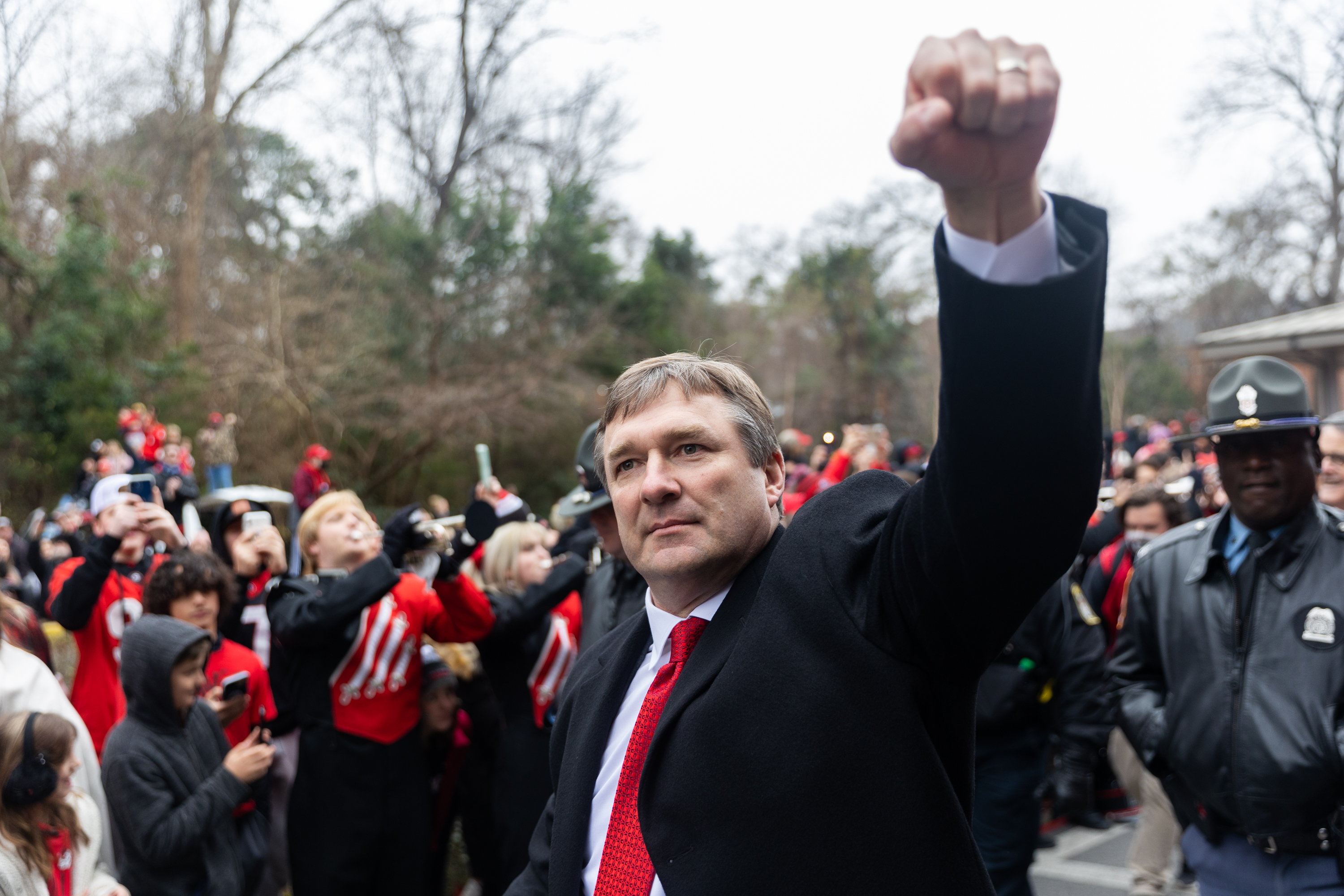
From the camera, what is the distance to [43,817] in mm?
2961

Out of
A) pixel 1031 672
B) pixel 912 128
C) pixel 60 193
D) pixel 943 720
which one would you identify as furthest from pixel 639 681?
pixel 60 193

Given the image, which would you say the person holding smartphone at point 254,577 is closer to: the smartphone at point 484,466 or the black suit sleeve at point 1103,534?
the smartphone at point 484,466

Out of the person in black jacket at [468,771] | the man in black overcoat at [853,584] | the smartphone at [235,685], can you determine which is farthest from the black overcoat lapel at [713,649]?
the person in black jacket at [468,771]

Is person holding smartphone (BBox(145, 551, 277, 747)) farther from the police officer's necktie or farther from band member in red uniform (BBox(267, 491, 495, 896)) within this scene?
the police officer's necktie

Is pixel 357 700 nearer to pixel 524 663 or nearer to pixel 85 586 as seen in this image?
pixel 524 663

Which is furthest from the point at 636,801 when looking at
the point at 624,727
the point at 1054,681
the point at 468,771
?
the point at 468,771

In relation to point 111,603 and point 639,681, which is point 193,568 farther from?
point 639,681

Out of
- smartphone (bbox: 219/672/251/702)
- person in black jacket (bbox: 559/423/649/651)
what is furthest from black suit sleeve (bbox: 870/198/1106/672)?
smartphone (bbox: 219/672/251/702)

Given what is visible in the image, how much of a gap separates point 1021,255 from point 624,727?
1.19 m

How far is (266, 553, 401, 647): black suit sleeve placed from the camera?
152 inches

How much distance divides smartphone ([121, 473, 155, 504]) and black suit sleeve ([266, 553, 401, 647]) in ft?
4.05

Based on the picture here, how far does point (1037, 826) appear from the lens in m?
3.96

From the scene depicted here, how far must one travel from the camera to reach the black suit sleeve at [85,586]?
414cm

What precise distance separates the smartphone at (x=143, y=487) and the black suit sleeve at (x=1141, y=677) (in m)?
4.18
